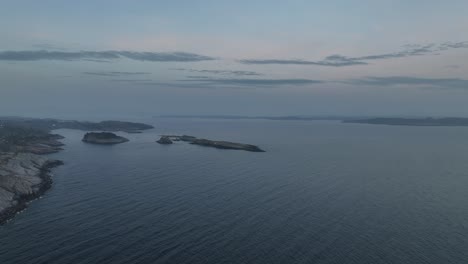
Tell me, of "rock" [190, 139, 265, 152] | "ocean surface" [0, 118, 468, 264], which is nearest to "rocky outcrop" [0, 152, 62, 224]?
"ocean surface" [0, 118, 468, 264]

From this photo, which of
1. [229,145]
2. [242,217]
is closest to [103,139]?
[229,145]

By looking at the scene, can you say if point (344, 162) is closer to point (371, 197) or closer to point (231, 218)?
point (371, 197)

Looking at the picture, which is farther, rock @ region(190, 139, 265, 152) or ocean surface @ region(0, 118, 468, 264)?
rock @ region(190, 139, 265, 152)

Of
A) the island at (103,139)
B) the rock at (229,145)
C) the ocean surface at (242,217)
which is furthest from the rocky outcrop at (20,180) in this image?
the rock at (229,145)

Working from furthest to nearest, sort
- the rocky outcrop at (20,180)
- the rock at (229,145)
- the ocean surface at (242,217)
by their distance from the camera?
the rock at (229,145), the rocky outcrop at (20,180), the ocean surface at (242,217)

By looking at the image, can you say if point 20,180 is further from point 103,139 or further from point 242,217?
point 103,139

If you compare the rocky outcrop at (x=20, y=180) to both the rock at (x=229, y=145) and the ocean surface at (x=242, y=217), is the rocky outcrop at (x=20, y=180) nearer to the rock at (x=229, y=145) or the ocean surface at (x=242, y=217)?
the ocean surface at (x=242, y=217)

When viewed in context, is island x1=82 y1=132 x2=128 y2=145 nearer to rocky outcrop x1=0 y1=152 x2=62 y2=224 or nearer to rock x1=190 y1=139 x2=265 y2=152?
rock x1=190 y1=139 x2=265 y2=152
